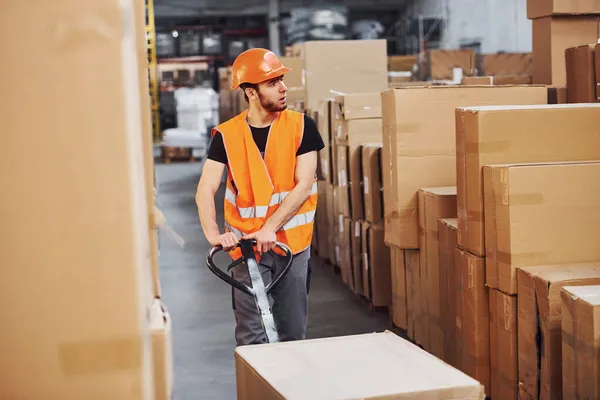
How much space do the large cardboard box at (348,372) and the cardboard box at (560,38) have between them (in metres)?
4.32

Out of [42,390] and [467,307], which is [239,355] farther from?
[467,307]

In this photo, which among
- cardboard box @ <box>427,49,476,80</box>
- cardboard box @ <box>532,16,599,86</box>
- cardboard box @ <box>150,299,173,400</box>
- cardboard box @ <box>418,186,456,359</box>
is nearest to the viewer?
cardboard box @ <box>150,299,173,400</box>

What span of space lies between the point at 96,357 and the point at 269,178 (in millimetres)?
2385

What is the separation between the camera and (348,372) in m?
2.06

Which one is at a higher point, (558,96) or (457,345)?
(558,96)

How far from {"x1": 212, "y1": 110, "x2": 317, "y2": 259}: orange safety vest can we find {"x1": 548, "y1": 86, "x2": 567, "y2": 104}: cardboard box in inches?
85.5

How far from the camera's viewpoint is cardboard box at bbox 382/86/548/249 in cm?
480

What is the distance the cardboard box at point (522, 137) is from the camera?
354 centimetres

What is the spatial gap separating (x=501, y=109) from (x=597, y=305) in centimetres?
120

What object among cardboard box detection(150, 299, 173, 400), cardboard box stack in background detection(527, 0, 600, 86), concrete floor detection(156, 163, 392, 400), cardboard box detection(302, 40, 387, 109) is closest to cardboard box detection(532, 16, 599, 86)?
cardboard box stack in background detection(527, 0, 600, 86)

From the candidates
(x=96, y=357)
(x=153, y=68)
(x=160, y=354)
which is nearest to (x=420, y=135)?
(x=160, y=354)

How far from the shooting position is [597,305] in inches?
102

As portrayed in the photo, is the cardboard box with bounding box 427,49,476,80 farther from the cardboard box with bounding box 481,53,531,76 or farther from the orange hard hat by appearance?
the orange hard hat

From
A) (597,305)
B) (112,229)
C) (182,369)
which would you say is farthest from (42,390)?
(182,369)
